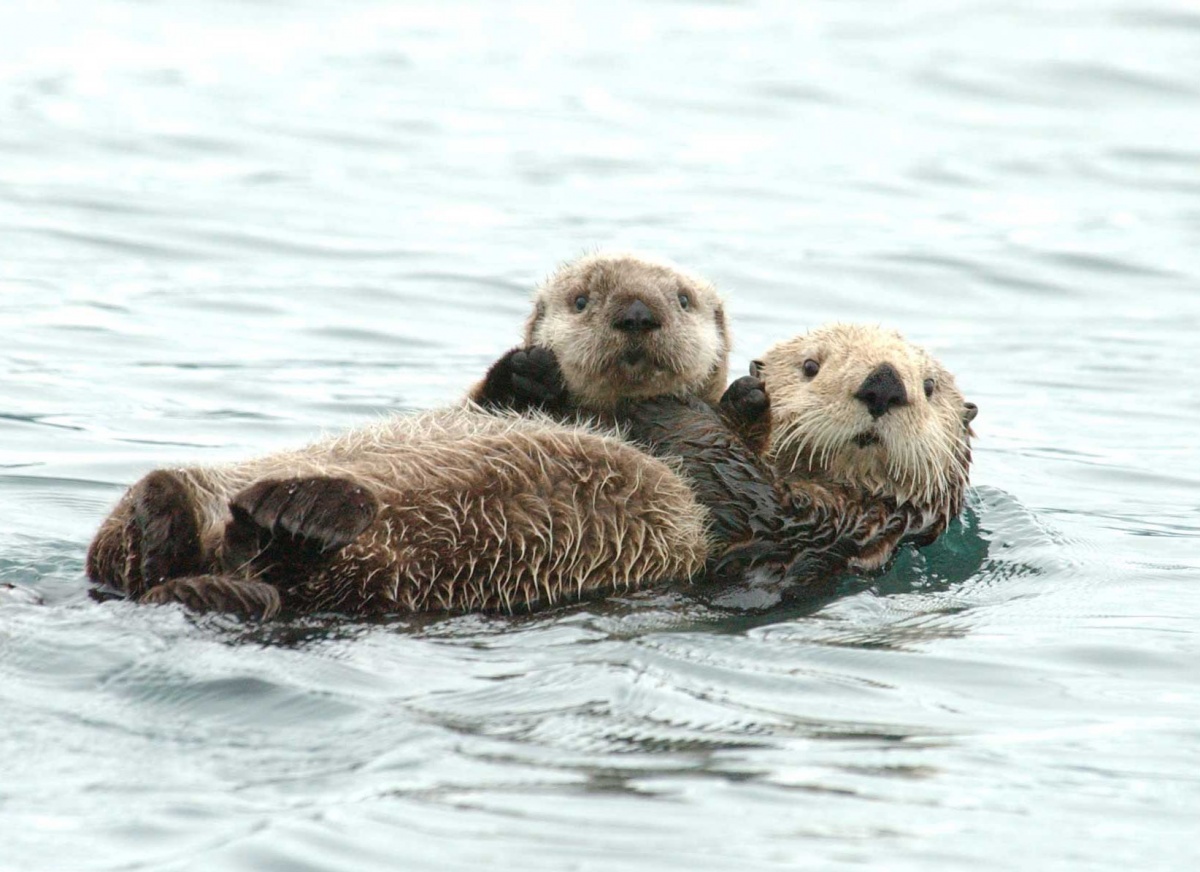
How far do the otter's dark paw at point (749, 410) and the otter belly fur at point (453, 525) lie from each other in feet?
1.35

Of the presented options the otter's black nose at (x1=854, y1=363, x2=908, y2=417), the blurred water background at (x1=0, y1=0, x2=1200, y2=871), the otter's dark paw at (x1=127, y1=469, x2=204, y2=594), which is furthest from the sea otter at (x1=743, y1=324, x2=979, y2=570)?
the otter's dark paw at (x1=127, y1=469, x2=204, y2=594)

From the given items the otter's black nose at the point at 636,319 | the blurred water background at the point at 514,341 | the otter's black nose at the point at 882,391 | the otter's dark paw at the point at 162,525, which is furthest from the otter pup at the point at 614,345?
the otter's dark paw at the point at 162,525

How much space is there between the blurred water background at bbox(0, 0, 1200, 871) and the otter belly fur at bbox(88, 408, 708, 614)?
0.52 ft

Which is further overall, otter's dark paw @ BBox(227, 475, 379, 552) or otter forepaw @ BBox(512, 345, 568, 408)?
otter forepaw @ BBox(512, 345, 568, 408)

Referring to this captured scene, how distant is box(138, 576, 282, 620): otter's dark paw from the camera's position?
5.55 metres

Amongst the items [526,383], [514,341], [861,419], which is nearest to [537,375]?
[526,383]

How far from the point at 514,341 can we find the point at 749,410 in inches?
246

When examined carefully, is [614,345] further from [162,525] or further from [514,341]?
[514,341]

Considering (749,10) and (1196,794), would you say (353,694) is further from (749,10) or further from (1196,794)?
(749,10)

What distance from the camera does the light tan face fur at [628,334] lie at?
6.80 metres

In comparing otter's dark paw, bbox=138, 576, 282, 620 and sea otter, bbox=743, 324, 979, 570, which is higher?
sea otter, bbox=743, 324, 979, 570

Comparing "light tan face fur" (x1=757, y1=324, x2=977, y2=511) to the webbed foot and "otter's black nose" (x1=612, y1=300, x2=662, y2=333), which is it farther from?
the webbed foot

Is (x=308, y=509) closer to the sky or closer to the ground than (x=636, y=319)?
closer to the ground

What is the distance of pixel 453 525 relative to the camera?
607 cm
